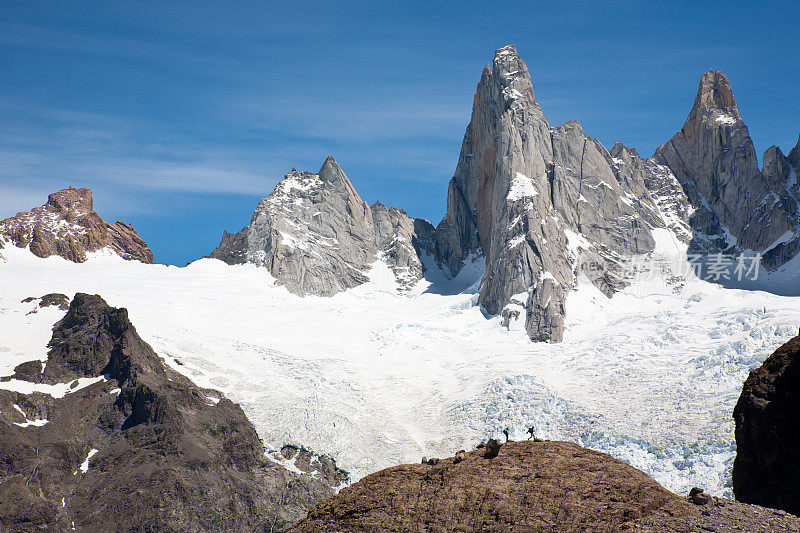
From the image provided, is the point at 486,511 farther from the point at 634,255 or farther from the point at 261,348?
the point at 634,255

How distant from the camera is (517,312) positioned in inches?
6048

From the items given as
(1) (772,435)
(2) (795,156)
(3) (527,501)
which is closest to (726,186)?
(2) (795,156)

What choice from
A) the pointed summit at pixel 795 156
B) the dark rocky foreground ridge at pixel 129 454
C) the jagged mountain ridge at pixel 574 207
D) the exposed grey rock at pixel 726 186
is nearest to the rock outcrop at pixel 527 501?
the dark rocky foreground ridge at pixel 129 454

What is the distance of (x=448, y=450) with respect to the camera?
362 feet

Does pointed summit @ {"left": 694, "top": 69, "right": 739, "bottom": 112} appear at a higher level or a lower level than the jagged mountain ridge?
higher

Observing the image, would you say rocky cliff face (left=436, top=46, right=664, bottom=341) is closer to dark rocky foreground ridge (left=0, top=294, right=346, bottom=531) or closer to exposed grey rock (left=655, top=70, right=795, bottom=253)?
exposed grey rock (left=655, top=70, right=795, bottom=253)

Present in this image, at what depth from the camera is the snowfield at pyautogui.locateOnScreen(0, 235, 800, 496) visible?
109375 mm

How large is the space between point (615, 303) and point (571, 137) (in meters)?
52.0

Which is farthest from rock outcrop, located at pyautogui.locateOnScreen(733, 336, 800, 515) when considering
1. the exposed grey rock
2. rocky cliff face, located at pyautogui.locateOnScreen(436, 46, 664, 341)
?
the exposed grey rock

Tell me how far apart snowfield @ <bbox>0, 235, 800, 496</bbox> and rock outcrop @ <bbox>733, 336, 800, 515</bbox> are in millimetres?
59008

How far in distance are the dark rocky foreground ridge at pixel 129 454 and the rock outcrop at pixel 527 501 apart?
78.7 m

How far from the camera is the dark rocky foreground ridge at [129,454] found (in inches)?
3720

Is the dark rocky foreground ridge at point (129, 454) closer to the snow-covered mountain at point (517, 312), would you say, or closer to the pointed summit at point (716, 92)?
the snow-covered mountain at point (517, 312)

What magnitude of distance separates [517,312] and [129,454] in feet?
259
